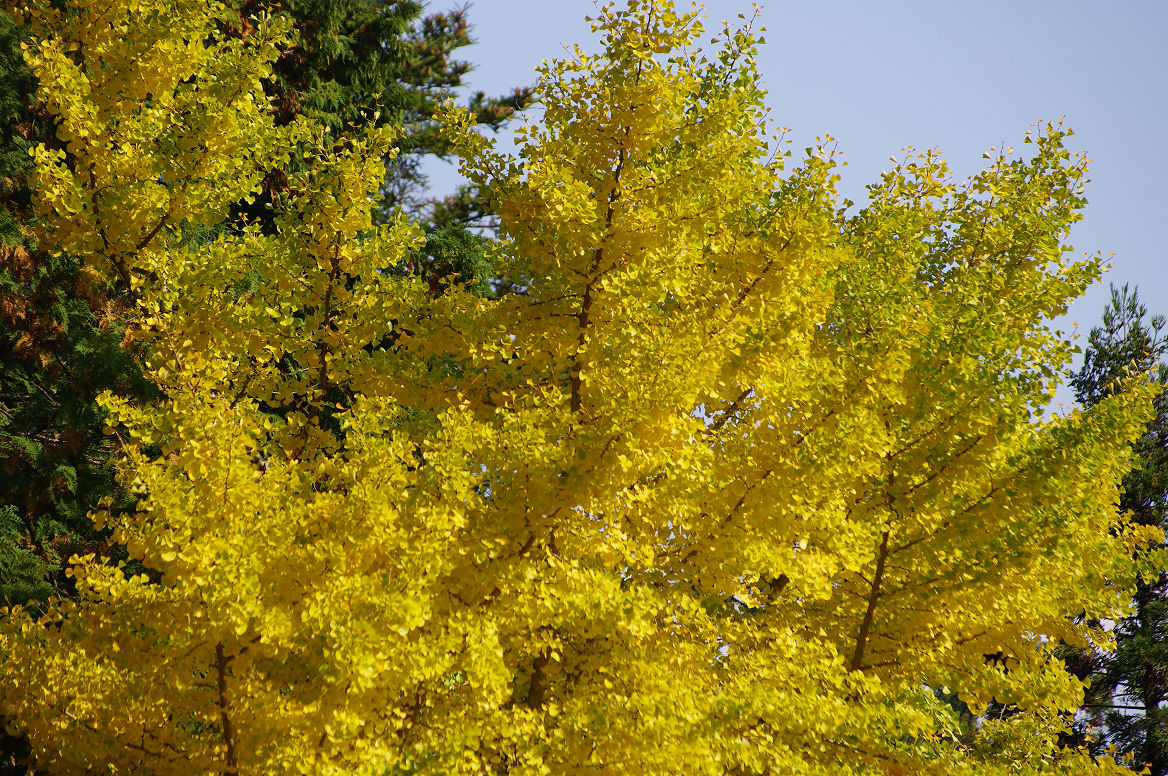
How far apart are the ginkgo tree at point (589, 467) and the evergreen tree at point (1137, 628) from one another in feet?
27.3

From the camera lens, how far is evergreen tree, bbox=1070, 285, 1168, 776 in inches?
564

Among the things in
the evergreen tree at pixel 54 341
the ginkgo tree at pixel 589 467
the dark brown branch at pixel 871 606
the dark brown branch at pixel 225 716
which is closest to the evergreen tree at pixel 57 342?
the evergreen tree at pixel 54 341

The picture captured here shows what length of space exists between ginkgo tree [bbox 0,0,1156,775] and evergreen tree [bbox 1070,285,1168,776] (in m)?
8.33

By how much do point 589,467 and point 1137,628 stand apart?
14.2 meters

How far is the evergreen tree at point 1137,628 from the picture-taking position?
47.0 ft

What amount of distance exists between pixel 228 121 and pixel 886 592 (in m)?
6.76

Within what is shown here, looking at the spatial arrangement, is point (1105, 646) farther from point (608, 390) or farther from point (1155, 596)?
point (1155, 596)

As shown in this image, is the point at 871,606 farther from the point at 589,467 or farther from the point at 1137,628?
the point at 1137,628

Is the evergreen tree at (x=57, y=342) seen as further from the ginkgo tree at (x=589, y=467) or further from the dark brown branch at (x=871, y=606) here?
the dark brown branch at (x=871, y=606)

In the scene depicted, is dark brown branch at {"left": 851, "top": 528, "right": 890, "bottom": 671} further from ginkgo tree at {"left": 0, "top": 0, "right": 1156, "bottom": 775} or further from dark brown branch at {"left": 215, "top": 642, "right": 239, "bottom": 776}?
dark brown branch at {"left": 215, "top": 642, "right": 239, "bottom": 776}

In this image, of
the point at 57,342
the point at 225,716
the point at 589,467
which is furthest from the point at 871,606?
the point at 57,342

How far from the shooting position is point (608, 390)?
520 cm

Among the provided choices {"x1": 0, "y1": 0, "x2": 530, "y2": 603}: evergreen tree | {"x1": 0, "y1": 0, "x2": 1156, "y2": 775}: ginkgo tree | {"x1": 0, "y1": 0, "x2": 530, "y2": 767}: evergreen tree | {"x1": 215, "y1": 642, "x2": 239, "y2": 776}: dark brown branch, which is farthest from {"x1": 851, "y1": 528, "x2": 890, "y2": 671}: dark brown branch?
{"x1": 0, "y1": 0, "x2": 530, "y2": 603}: evergreen tree

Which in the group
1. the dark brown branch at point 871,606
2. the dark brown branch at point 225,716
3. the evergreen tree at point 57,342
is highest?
the evergreen tree at point 57,342
